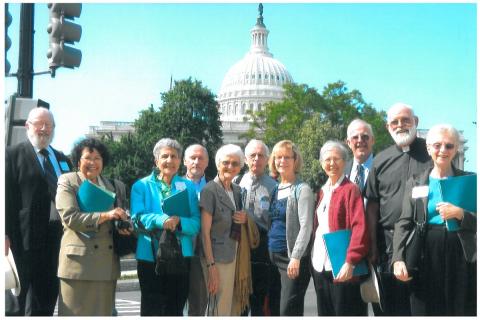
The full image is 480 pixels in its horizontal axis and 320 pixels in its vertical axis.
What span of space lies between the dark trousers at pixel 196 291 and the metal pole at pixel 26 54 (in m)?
2.67

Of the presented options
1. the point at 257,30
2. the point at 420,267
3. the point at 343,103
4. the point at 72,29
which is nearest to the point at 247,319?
the point at 420,267

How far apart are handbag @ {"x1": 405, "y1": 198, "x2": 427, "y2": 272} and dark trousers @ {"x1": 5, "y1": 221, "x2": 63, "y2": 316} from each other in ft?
8.75

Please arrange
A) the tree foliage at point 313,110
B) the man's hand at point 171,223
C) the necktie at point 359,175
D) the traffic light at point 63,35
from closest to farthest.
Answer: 1. the man's hand at point 171,223
2. the necktie at point 359,175
3. the traffic light at point 63,35
4. the tree foliage at point 313,110

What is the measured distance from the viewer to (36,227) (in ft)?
19.0

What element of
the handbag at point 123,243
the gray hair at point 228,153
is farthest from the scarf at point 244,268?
the handbag at point 123,243

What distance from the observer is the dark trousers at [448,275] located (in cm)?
526

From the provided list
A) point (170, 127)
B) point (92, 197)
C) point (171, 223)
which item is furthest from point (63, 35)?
point (170, 127)

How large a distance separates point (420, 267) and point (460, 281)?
0.29 m

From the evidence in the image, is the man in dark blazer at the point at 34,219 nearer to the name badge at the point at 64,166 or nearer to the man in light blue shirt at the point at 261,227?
the name badge at the point at 64,166

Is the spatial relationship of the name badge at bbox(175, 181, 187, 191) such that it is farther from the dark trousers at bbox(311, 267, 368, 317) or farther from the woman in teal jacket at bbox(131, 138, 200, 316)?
the dark trousers at bbox(311, 267, 368, 317)

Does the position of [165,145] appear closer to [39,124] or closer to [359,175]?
[39,124]

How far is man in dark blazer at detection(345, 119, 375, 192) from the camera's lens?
630 cm

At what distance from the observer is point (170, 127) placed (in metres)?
44.3

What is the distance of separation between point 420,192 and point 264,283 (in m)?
1.55
